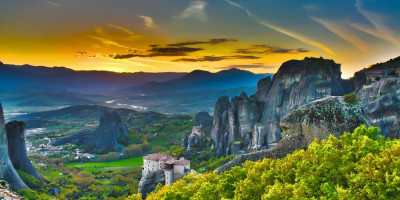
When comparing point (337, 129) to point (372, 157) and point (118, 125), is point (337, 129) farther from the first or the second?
point (118, 125)

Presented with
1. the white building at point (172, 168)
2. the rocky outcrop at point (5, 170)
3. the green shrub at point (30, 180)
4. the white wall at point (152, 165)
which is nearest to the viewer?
the white building at point (172, 168)

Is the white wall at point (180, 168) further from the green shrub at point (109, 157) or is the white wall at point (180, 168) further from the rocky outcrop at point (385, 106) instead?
the green shrub at point (109, 157)

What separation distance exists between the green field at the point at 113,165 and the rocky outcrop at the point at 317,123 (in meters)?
77.2

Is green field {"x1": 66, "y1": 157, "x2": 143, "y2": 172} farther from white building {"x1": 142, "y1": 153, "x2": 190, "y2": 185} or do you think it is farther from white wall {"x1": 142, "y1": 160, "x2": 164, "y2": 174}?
white building {"x1": 142, "y1": 153, "x2": 190, "y2": 185}

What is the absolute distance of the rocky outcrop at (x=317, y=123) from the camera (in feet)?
70.9

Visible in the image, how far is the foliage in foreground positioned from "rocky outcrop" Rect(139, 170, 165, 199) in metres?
34.6

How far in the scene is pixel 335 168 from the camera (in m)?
15.3

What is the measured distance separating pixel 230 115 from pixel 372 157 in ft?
264

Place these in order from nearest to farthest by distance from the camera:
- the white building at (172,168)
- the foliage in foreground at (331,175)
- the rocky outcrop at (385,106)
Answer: the foliage in foreground at (331,175), the rocky outcrop at (385,106), the white building at (172,168)

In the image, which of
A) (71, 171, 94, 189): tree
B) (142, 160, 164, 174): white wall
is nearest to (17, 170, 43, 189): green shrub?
(71, 171, 94, 189): tree

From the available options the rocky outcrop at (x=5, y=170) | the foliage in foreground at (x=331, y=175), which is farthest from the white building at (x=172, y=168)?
the foliage in foreground at (x=331, y=175)

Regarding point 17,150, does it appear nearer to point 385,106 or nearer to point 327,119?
point 327,119

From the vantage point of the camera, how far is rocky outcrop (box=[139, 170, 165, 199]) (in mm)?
52750

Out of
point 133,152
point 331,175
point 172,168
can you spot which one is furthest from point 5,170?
point 133,152
